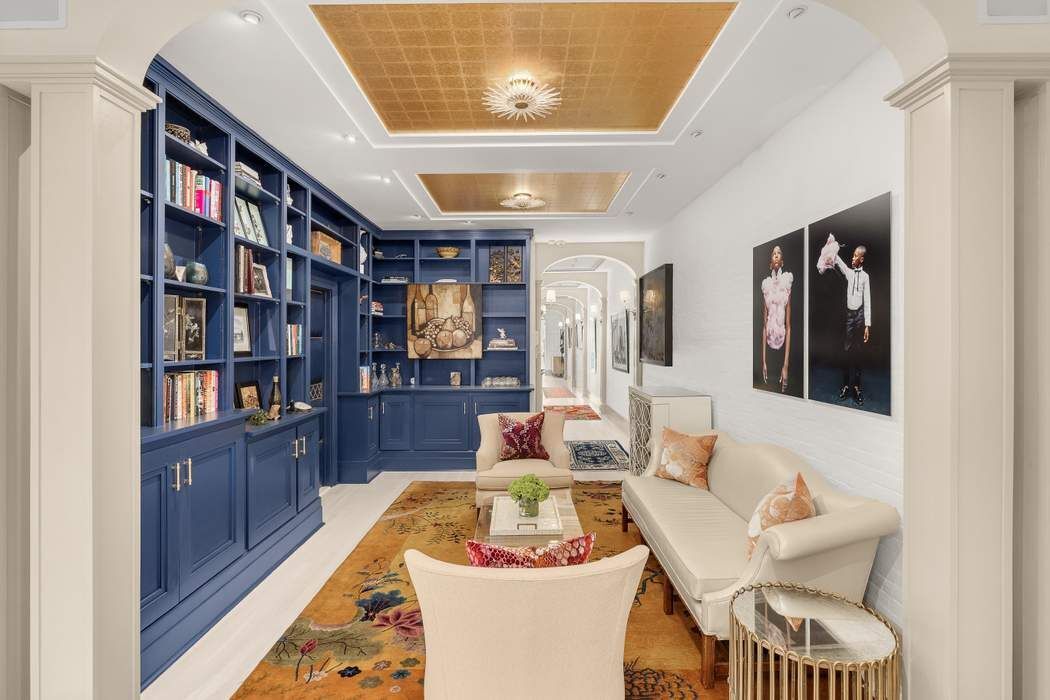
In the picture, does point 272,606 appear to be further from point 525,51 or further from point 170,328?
point 525,51

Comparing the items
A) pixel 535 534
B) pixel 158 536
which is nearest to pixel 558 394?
pixel 535 534

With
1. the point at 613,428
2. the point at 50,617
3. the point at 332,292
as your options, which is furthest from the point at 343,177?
the point at 613,428

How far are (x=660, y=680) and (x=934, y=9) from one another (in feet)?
8.41

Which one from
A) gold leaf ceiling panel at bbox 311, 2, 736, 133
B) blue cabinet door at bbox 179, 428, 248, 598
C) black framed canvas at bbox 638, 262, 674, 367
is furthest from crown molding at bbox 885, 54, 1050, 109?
black framed canvas at bbox 638, 262, 674, 367

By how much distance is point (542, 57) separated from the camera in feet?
8.22

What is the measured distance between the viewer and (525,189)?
478cm

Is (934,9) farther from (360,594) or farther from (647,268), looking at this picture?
(647,268)

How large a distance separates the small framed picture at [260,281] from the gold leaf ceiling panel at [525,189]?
155 centimetres

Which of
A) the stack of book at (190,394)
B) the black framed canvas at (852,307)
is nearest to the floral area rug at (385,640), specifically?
the stack of book at (190,394)

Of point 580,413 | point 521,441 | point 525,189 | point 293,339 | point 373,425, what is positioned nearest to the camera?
point 293,339

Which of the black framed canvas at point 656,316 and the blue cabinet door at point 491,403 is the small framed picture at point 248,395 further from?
the black framed canvas at point 656,316

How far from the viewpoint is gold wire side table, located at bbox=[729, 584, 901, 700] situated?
1.51 m

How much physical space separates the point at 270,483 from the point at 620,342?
22.9 ft

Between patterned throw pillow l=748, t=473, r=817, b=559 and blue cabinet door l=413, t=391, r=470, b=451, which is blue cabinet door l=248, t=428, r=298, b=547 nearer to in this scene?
blue cabinet door l=413, t=391, r=470, b=451
